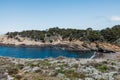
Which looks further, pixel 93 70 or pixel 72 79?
pixel 93 70

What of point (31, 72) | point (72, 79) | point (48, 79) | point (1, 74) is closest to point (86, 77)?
point (72, 79)

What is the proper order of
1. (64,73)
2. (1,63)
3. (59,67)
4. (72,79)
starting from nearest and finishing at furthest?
1. (72,79)
2. (64,73)
3. (59,67)
4. (1,63)

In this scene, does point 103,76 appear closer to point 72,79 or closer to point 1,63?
point 72,79

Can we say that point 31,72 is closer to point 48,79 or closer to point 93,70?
point 48,79

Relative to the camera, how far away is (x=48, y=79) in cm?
3322

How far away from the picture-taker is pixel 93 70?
118 ft

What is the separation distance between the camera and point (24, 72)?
122 feet

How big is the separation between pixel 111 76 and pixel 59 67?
747cm

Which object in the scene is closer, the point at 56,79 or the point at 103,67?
the point at 56,79

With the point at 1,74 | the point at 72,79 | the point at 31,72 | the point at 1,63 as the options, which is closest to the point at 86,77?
the point at 72,79

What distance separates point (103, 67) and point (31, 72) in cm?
932

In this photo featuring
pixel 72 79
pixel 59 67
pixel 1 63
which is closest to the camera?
pixel 72 79

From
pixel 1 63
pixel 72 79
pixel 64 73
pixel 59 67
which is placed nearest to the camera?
pixel 72 79

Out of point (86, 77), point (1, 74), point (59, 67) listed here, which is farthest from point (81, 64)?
point (1, 74)
